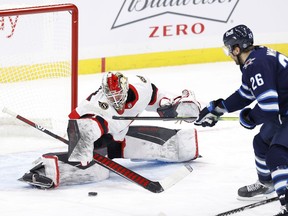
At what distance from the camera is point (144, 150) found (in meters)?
5.64

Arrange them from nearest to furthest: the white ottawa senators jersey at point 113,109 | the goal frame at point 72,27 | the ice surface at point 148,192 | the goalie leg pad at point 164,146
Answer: the ice surface at point 148,192
the white ottawa senators jersey at point 113,109
the goalie leg pad at point 164,146
the goal frame at point 72,27

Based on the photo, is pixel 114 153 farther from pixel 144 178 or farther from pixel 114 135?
pixel 144 178

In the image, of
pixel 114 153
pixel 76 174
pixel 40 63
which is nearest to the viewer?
pixel 76 174

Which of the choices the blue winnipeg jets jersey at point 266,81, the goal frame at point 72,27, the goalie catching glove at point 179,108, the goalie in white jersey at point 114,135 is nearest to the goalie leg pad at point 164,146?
the goalie in white jersey at point 114,135

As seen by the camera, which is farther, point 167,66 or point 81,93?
point 167,66

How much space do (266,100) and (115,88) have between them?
1.09 metres

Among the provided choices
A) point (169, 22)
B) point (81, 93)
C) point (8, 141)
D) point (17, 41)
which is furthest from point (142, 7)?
point (8, 141)

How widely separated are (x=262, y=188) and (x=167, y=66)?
363 cm

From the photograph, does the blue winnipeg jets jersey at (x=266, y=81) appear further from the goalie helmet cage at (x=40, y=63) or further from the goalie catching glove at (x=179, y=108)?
the goalie helmet cage at (x=40, y=63)

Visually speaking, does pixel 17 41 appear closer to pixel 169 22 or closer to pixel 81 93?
pixel 81 93

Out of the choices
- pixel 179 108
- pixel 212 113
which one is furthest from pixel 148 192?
pixel 179 108

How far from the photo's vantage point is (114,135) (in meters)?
5.47

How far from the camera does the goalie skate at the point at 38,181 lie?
204 inches

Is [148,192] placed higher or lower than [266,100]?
lower
